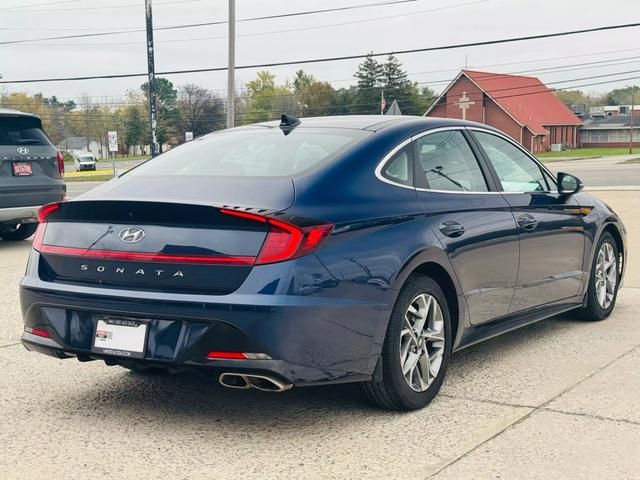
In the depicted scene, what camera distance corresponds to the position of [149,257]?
13.1ft

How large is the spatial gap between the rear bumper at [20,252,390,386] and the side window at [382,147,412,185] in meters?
0.78

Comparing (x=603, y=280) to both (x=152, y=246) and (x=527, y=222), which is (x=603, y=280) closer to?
(x=527, y=222)

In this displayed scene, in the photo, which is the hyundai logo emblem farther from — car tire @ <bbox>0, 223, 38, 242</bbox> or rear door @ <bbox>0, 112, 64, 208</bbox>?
car tire @ <bbox>0, 223, 38, 242</bbox>

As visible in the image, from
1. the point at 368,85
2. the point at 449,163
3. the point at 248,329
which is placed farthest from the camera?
the point at 368,85

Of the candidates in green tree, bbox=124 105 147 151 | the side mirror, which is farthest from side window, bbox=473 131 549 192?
green tree, bbox=124 105 147 151

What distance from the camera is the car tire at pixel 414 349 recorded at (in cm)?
426

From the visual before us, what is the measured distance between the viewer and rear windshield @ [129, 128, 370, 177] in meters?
4.47

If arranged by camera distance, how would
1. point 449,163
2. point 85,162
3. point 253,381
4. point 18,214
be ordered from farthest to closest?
1. point 85,162
2. point 18,214
3. point 449,163
4. point 253,381

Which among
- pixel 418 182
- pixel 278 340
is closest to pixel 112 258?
pixel 278 340

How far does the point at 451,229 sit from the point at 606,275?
8.39 feet

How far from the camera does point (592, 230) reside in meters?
6.36

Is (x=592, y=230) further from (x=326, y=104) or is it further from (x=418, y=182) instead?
(x=326, y=104)

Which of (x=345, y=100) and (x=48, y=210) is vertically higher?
(x=345, y=100)

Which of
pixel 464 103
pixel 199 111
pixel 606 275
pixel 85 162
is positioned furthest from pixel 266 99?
pixel 606 275
